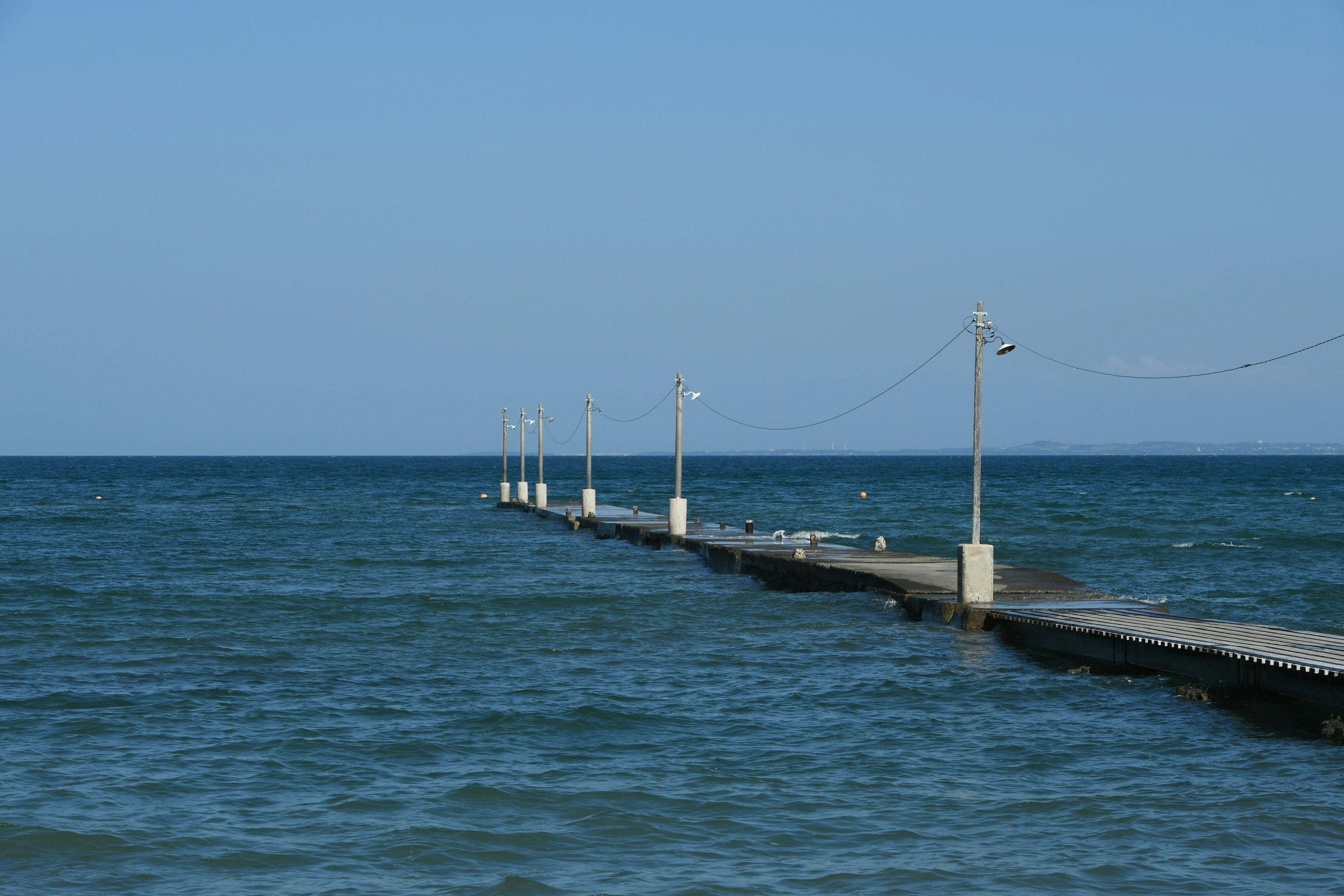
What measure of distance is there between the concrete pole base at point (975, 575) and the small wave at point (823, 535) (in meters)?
17.6

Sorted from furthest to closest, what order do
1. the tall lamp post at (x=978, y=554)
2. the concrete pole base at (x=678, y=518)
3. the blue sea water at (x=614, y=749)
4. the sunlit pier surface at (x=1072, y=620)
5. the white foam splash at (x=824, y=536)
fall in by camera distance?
the white foam splash at (x=824, y=536) < the concrete pole base at (x=678, y=518) < the tall lamp post at (x=978, y=554) < the sunlit pier surface at (x=1072, y=620) < the blue sea water at (x=614, y=749)

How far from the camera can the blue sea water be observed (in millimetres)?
10281

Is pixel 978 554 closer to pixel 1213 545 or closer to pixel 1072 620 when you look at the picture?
pixel 1072 620

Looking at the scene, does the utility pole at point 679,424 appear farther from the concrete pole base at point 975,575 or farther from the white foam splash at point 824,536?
the concrete pole base at point 975,575

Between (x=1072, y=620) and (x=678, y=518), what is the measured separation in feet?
77.2

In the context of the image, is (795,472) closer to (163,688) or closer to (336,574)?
(336,574)

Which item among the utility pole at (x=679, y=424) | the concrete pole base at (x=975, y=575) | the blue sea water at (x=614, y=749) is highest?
the utility pole at (x=679, y=424)

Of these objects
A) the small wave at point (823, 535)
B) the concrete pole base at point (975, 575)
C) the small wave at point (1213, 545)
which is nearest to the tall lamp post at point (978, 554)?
the concrete pole base at point (975, 575)

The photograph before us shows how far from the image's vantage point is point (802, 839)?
10.9 m

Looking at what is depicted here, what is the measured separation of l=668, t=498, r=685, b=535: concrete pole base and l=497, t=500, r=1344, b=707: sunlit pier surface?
423cm

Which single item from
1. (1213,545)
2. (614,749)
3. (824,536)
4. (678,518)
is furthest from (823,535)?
(614,749)

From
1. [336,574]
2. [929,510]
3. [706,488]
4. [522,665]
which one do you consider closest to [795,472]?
[706,488]

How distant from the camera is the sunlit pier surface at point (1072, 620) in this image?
16625 mm

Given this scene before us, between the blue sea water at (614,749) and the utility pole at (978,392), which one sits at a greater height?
the utility pole at (978,392)
